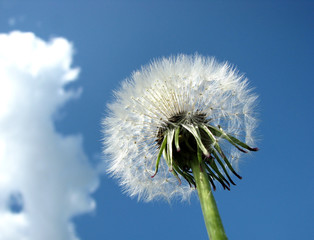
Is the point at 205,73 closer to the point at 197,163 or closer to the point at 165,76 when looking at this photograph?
the point at 165,76

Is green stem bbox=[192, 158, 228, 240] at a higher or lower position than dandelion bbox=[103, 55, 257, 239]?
lower

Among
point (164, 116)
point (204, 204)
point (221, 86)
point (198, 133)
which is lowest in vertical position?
point (204, 204)

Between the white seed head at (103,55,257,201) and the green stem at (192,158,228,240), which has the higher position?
the white seed head at (103,55,257,201)

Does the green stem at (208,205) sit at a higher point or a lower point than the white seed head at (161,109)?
lower

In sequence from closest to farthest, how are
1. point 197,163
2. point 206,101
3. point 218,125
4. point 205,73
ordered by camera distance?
1. point 197,163
2. point 218,125
3. point 206,101
4. point 205,73

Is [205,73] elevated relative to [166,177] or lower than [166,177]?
elevated

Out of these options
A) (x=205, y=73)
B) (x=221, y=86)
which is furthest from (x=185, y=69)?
(x=221, y=86)

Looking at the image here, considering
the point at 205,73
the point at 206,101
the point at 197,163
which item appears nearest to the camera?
the point at 197,163

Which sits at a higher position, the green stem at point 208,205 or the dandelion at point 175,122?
the dandelion at point 175,122
